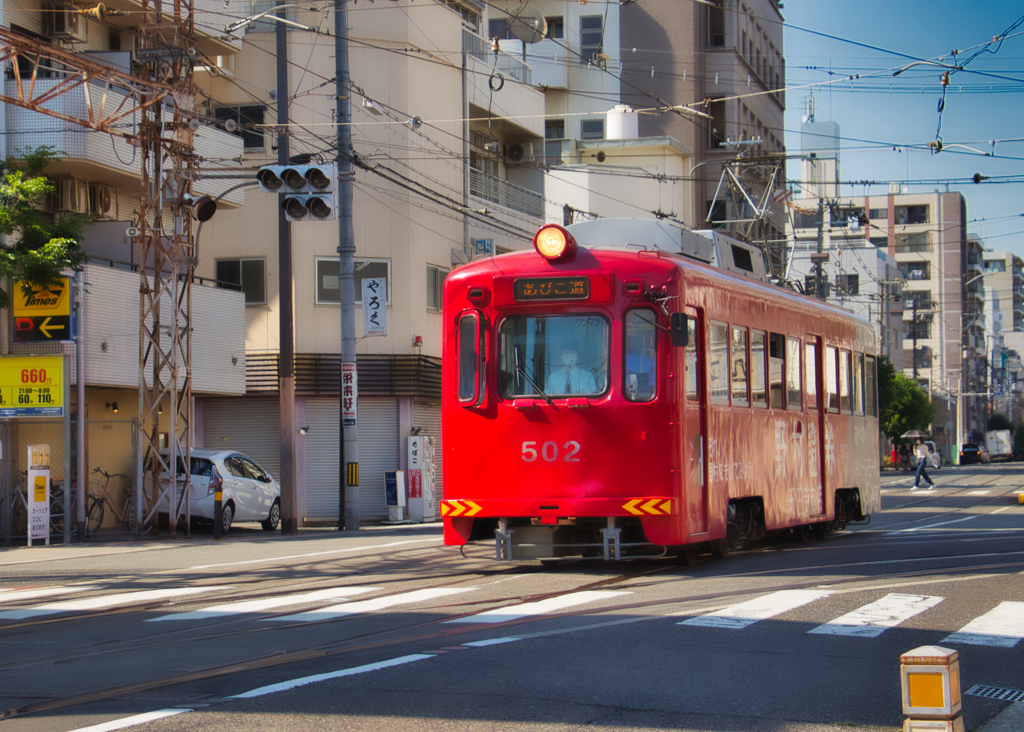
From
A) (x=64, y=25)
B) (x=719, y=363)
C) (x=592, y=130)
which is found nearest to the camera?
(x=719, y=363)

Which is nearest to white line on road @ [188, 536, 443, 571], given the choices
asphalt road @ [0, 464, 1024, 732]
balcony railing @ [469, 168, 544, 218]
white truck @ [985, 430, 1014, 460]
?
asphalt road @ [0, 464, 1024, 732]

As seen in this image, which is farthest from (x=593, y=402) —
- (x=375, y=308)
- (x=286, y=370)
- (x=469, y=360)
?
(x=375, y=308)

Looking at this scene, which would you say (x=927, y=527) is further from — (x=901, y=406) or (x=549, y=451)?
(x=901, y=406)

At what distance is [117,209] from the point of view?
26141 mm

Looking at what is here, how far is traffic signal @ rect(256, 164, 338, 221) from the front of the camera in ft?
58.1

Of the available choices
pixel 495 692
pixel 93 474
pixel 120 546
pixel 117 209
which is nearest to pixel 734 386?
pixel 495 692

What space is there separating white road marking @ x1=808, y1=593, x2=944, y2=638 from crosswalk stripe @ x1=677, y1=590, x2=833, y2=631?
51 cm

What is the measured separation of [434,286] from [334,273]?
2841 mm

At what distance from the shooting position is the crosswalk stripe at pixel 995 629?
8.34 meters

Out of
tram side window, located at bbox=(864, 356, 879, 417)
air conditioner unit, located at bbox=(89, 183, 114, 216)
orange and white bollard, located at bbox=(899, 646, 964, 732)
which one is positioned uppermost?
air conditioner unit, located at bbox=(89, 183, 114, 216)

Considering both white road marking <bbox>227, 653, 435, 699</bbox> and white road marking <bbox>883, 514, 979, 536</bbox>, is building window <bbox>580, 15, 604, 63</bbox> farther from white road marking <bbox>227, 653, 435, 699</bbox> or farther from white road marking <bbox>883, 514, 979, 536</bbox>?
white road marking <bbox>227, 653, 435, 699</bbox>

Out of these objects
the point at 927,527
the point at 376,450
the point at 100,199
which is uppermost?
the point at 100,199

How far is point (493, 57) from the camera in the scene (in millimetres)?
40125

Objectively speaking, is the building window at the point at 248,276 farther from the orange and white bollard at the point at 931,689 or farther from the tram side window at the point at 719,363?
the orange and white bollard at the point at 931,689
